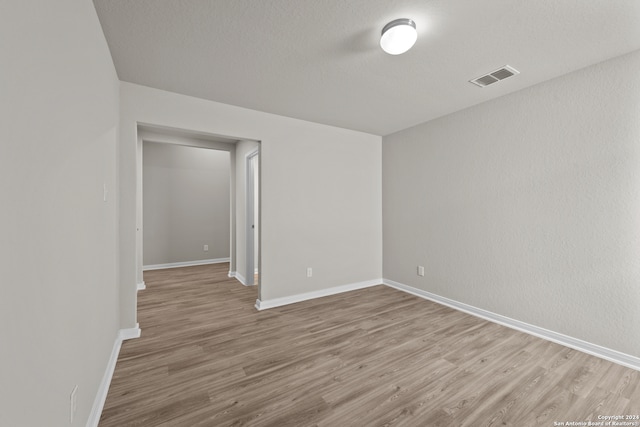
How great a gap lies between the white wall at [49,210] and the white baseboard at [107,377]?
0.09 meters

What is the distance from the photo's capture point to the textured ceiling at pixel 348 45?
1.64 m

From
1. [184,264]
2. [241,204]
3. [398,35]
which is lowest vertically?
[184,264]

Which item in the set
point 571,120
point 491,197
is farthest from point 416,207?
point 571,120

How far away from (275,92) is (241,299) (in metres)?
2.70

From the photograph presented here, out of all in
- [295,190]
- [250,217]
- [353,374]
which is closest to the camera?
[353,374]

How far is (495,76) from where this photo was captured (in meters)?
2.45

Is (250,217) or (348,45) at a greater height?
(348,45)

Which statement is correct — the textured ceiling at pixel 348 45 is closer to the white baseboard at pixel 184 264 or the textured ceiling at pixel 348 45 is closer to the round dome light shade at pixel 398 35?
the round dome light shade at pixel 398 35

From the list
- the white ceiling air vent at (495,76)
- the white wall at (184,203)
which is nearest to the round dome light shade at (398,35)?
the white ceiling air vent at (495,76)

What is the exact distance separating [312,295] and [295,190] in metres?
1.48

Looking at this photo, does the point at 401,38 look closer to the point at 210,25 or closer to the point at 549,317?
the point at 210,25

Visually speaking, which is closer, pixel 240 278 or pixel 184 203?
pixel 240 278

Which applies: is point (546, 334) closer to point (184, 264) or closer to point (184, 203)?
point (184, 264)

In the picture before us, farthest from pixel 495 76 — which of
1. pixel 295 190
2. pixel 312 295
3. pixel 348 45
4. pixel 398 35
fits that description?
pixel 312 295
